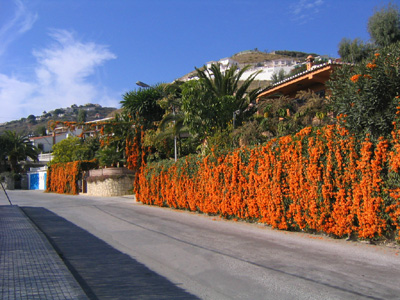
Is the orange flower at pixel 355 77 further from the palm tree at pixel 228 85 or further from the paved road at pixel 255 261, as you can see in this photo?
the palm tree at pixel 228 85

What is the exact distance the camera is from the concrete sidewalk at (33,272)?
507 centimetres

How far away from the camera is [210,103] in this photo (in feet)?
58.9

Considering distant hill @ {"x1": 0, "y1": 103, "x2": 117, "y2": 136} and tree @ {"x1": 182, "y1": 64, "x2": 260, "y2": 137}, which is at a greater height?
distant hill @ {"x1": 0, "y1": 103, "x2": 117, "y2": 136}

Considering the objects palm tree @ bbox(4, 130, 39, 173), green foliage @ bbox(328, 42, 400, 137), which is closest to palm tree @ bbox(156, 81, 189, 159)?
green foliage @ bbox(328, 42, 400, 137)

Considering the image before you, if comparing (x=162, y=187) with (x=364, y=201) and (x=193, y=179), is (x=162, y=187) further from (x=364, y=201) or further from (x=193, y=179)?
(x=364, y=201)

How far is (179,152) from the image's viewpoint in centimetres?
2495

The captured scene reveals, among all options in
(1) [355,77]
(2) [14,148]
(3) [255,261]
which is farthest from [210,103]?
(2) [14,148]

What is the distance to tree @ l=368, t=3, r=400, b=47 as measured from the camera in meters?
20.2

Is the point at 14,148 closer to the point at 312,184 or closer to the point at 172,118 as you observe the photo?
the point at 172,118

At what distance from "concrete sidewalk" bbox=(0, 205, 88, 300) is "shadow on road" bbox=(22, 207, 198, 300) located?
0.42 m

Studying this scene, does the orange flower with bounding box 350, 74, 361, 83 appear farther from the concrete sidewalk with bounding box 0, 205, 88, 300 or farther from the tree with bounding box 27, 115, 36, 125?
the tree with bounding box 27, 115, 36, 125

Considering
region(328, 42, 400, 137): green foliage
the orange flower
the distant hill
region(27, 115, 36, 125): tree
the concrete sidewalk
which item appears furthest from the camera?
region(27, 115, 36, 125): tree

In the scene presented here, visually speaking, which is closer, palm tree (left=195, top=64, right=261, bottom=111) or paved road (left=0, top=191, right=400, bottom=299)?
paved road (left=0, top=191, right=400, bottom=299)

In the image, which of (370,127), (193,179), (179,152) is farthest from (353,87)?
(179,152)
